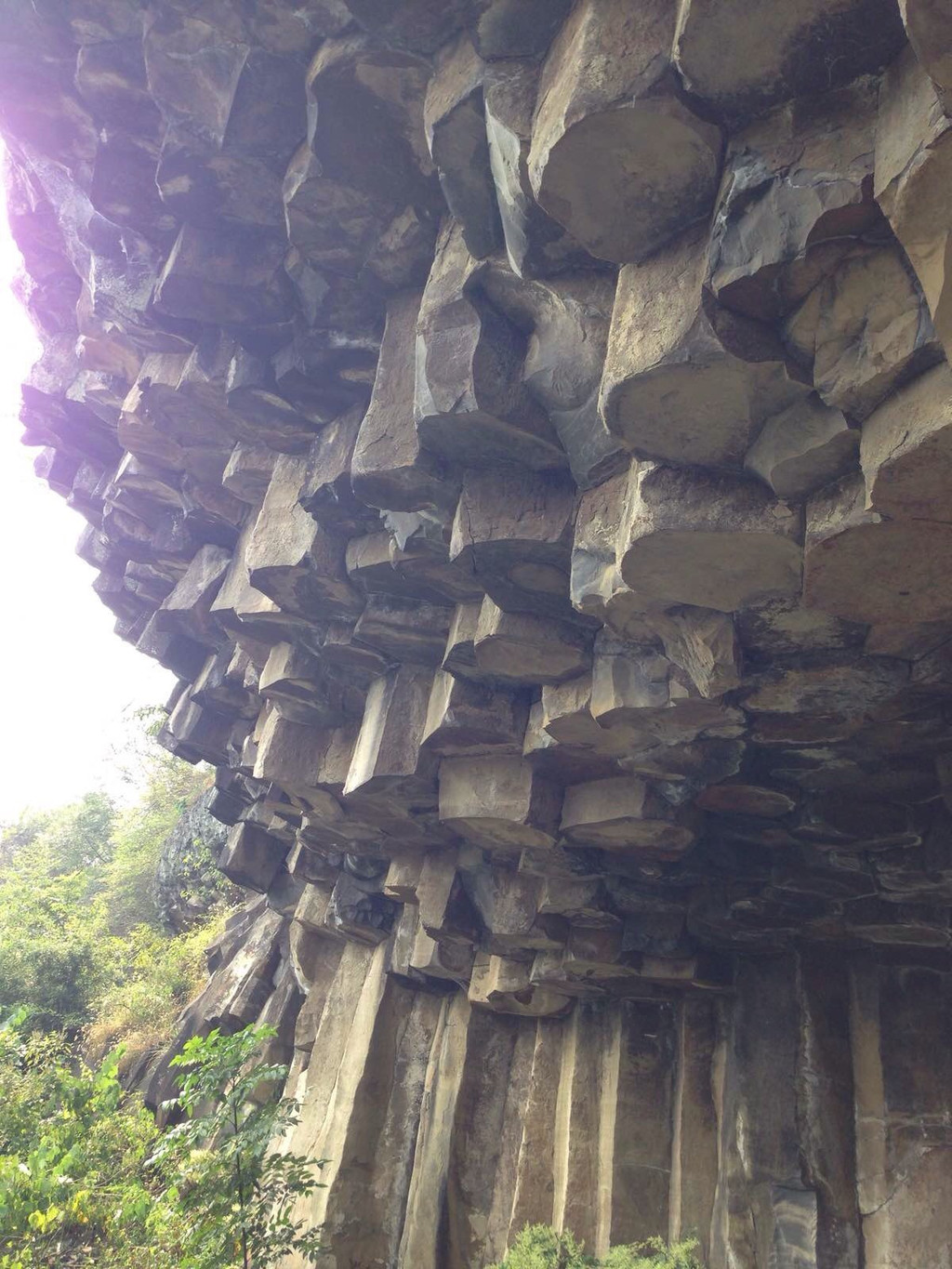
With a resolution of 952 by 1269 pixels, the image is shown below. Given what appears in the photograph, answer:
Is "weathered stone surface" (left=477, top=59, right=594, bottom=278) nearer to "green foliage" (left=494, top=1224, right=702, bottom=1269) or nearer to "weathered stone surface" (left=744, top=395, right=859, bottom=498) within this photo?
"weathered stone surface" (left=744, top=395, right=859, bottom=498)

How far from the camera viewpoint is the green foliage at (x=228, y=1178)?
466cm

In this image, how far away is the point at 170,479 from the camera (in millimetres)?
7367

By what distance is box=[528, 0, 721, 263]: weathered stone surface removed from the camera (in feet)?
7.81

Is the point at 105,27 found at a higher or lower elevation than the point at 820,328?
higher

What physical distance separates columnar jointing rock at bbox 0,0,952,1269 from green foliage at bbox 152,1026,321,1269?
112cm

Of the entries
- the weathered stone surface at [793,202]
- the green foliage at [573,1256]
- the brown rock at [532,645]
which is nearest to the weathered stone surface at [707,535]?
the weathered stone surface at [793,202]

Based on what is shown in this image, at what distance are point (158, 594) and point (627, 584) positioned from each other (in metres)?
7.49

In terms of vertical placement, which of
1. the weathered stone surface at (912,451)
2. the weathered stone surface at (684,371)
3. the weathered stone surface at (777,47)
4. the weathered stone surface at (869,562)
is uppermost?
the weathered stone surface at (777,47)

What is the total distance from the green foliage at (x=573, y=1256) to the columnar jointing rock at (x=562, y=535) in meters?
0.67

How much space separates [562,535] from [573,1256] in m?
3.66

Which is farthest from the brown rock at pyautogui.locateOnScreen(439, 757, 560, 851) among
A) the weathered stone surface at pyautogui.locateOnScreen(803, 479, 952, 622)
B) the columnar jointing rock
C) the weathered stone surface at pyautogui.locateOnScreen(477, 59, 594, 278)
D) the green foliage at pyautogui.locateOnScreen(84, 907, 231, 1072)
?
the green foliage at pyautogui.locateOnScreen(84, 907, 231, 1072)

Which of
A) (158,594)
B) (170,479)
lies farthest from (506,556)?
(158,594)

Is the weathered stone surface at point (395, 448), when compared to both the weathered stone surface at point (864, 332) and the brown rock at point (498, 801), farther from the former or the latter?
the weathered stone surface at point (864, 332)

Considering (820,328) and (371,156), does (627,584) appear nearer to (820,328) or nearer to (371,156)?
(820,328)
